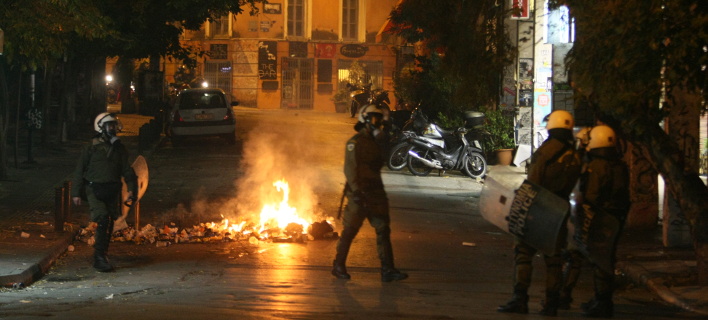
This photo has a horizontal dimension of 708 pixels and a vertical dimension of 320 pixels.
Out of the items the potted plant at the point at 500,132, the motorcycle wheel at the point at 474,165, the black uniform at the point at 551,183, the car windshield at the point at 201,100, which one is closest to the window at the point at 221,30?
the car windshield at the point at 201,100

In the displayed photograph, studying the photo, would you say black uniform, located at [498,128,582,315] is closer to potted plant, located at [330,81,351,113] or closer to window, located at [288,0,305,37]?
potted plant, located at [330,81,351,113]

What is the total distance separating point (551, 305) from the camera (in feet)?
25.0

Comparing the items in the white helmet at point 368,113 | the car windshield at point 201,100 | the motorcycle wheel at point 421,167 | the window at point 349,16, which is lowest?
the motorcycle wheel at point 421,167

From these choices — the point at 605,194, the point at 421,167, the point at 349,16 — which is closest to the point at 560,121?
the point at 605,194

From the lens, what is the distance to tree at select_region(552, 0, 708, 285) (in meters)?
7.91

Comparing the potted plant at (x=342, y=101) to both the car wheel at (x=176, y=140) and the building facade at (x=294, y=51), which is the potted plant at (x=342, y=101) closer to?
the building facade at (x=294, y=51)

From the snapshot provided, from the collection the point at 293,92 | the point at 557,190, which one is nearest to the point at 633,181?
the point at 557,190

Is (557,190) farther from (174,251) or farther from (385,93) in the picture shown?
(385,93)

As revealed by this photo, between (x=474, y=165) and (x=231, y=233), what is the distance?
9503 millimetres

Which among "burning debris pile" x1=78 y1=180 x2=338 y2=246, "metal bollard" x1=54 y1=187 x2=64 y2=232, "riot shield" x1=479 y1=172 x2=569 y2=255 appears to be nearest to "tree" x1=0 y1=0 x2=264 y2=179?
"metal bollard" x1=54 y1=187 x2=64 y2=232

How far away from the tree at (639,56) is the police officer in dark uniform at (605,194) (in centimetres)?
56

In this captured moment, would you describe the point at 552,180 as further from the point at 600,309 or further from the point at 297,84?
the point at 297,84

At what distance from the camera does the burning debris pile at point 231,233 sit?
11.8 m

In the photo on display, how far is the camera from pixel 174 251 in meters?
11.2
